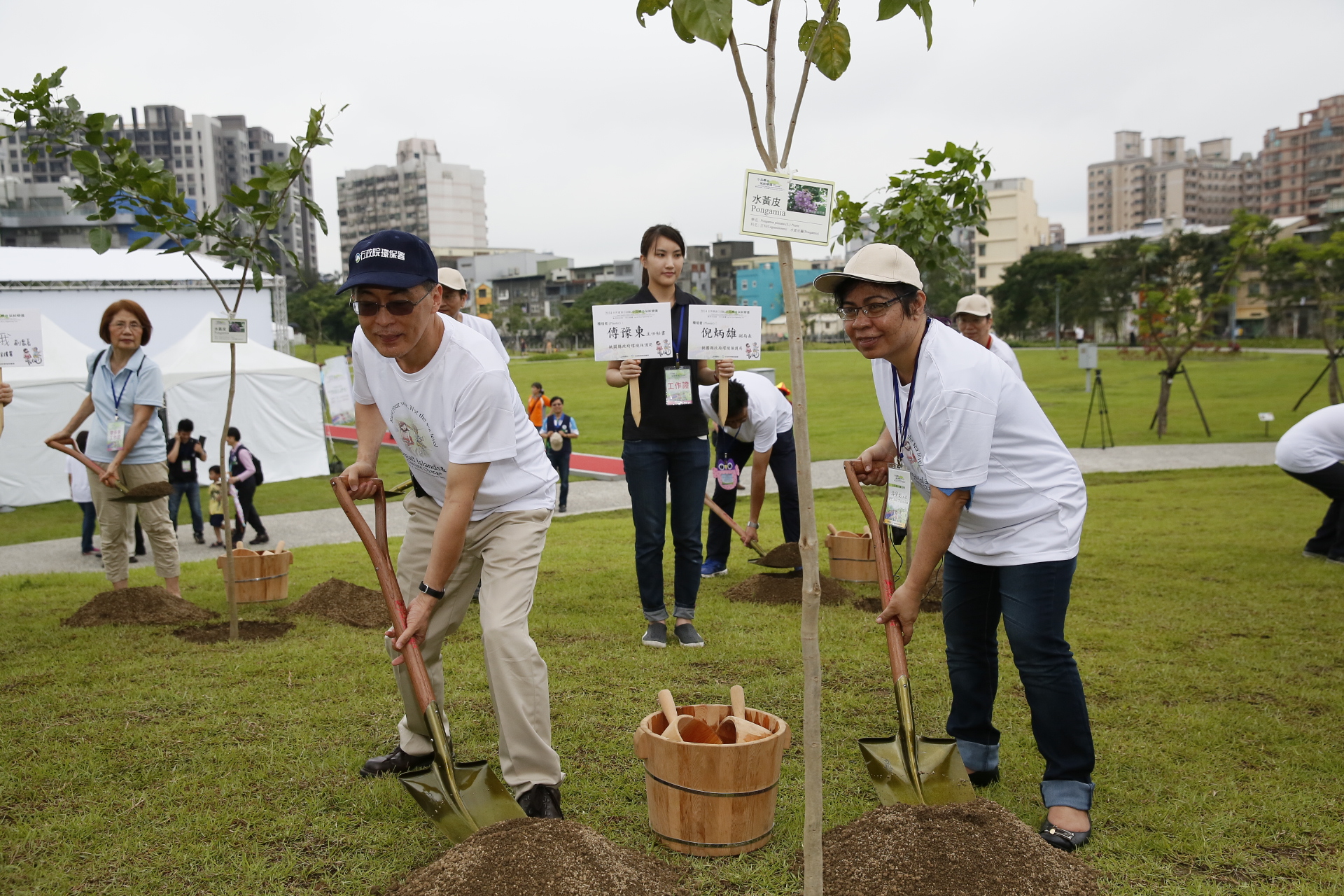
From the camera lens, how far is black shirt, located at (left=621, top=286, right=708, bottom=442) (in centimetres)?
523

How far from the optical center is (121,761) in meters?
3.80

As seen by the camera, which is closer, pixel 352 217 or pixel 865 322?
pixel 865 322

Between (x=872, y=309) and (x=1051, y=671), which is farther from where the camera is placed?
(x=1051, y=671)

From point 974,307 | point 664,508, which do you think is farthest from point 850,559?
point 664,508

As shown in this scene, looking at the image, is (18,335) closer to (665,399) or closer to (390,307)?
(665,399)

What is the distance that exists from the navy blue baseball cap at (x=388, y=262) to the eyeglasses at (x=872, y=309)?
1.31 meters

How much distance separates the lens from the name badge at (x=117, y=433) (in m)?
6.24

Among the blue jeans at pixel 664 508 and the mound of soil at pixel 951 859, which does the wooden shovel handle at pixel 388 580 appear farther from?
the blue jeans at pixel 664 508

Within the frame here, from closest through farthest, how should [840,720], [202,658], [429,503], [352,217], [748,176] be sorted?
[748,176] → [429,503] → [840,720] → [202,658] → [352,217]

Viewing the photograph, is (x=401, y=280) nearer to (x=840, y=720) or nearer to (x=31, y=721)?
(x=840, y=720)

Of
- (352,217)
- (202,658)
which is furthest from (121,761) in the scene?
(352,217)

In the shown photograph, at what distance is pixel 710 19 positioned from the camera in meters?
1.90

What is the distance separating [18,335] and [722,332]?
460cm

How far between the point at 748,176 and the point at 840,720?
276cm
